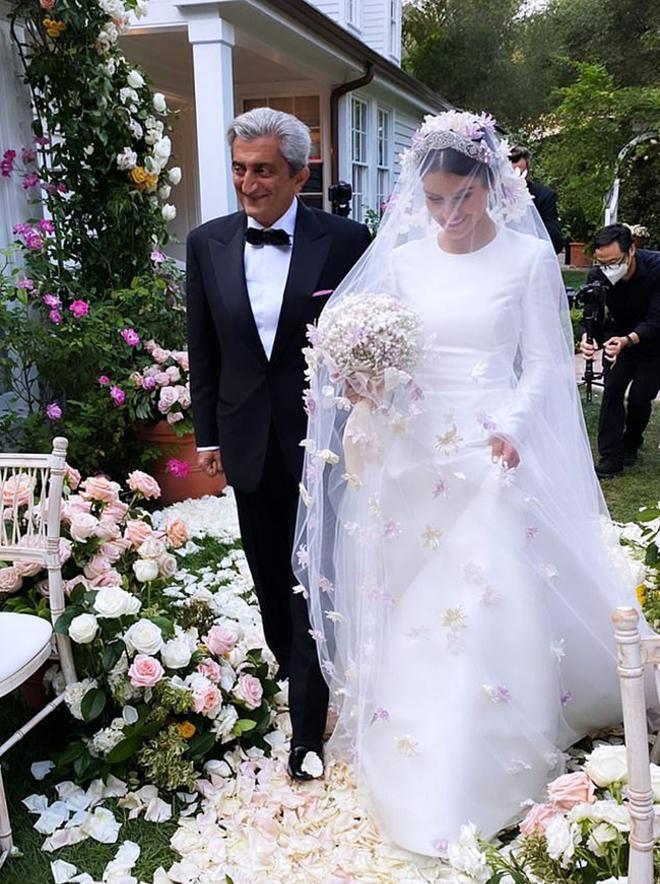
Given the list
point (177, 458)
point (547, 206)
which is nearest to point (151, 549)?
point (177, 458)

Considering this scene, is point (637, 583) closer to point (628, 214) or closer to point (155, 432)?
point (155, 432)

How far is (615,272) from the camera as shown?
Answer: 5293 millimetres

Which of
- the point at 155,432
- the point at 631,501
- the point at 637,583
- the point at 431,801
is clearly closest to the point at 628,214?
the point at 631,501

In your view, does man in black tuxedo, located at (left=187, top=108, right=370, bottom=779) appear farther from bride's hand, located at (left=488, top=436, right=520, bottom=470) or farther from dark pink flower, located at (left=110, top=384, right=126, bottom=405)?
dark pink flower, located at (left=110, top=384, right=126, bottom=405)

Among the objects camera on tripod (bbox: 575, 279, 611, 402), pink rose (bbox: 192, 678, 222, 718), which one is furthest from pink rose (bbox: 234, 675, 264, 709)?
camera on tripod (bbox: 575, 279, 611, 402)

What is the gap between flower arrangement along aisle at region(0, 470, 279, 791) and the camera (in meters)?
2.45

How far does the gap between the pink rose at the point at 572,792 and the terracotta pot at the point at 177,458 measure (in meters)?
3.43

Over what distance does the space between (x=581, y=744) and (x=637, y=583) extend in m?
0.59

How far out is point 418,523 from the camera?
2.34m

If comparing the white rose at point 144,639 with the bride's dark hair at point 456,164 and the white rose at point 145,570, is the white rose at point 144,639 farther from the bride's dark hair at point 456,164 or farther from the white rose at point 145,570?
the bride's dark hair at point 456,164

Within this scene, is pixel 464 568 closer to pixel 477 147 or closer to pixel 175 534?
pixel 477 147

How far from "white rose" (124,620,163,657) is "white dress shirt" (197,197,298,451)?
931 millimetres

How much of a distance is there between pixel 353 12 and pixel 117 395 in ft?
31.9

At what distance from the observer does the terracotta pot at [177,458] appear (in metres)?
4.79
